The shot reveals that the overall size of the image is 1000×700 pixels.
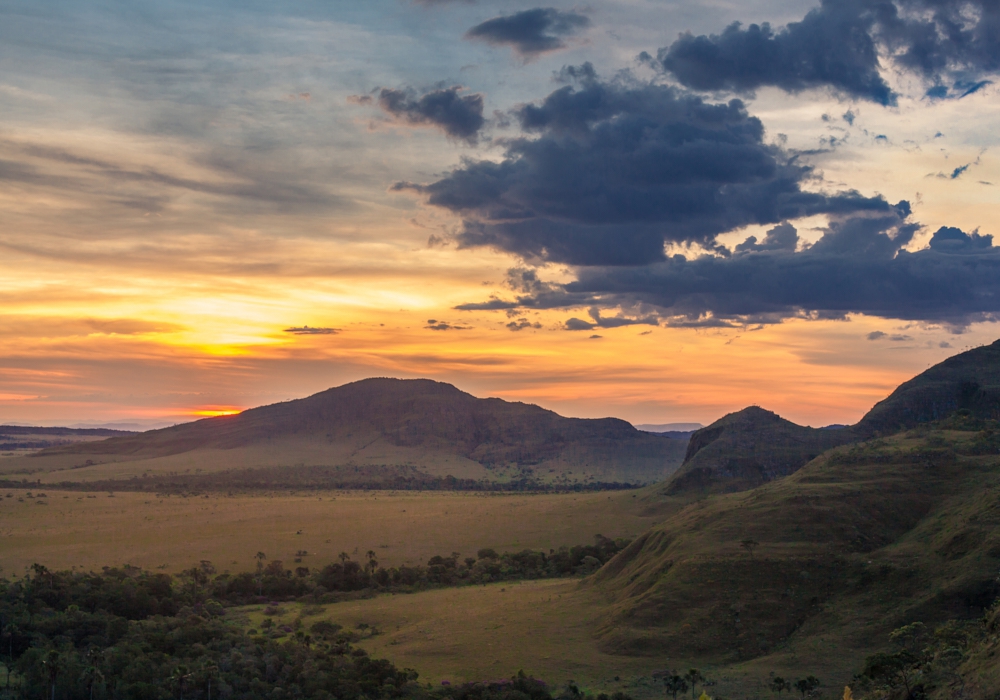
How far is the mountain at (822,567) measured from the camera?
61125mm

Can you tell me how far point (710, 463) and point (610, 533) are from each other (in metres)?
35.7

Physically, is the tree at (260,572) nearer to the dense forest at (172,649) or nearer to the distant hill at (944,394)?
the dense forest at (172,649)

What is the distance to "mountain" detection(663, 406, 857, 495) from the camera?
5920 inches

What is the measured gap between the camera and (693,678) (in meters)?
55.7

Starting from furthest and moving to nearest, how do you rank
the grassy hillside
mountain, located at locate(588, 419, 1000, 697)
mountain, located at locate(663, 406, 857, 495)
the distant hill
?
mountain, located at locate(663, 406, 857, 495)
the distant hill
the grassy hillside
mountain, located at locate(588, 419, 1000, 697)

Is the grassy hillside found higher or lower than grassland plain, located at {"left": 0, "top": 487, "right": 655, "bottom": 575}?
higher

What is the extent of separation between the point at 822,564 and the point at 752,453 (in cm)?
9029

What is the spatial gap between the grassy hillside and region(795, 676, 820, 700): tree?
5.19 metres

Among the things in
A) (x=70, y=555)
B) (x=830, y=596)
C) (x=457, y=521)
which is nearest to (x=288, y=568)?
(x=70, y=555)

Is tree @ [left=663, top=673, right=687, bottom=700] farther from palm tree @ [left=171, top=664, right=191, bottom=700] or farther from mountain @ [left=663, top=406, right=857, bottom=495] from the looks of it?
mountain @ [left=663, top=406, right=857, bottom=495]

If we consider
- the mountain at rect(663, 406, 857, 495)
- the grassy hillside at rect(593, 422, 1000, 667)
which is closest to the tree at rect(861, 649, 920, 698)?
the grassy hillside at rect(593, 422, 1000, 667)

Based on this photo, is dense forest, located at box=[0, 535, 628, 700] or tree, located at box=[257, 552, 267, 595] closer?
dense forest, located at box=[0, 535, 628, 700]

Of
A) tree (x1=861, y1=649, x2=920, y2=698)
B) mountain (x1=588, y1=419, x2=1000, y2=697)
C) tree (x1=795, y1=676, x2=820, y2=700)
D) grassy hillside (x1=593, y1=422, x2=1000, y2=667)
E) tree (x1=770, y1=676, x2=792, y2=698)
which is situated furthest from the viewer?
grassy hillside (x1=593, y1=422, x2=1000, y2=667)

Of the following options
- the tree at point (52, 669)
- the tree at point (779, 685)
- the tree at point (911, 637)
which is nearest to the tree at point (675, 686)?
the tree at point (779, 685)
